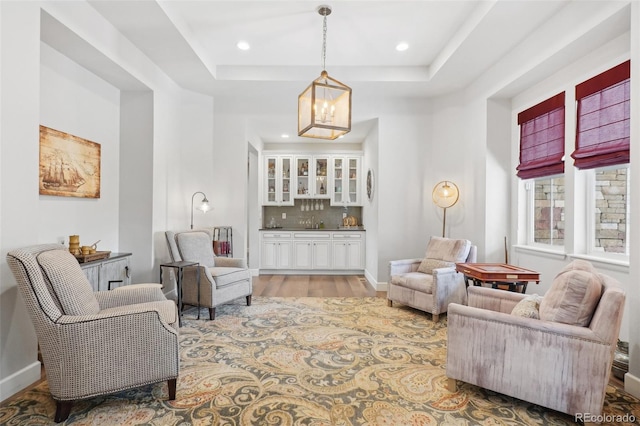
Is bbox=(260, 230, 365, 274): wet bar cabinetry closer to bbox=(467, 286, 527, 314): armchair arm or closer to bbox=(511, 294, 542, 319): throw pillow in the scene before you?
bbox=(467, 286, 527, 314): armchair arm

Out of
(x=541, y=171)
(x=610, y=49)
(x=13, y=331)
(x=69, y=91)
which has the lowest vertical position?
(x=13, y=331)

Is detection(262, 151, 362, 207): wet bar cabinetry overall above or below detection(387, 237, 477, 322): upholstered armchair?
above

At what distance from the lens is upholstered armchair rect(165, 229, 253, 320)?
364cm

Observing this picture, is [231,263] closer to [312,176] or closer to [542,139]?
[312,176]

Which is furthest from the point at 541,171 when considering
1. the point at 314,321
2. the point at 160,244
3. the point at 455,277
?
the point at 160,244

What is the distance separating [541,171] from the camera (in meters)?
3.68

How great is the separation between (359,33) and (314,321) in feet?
10.4

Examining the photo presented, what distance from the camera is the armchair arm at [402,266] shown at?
13.6ft

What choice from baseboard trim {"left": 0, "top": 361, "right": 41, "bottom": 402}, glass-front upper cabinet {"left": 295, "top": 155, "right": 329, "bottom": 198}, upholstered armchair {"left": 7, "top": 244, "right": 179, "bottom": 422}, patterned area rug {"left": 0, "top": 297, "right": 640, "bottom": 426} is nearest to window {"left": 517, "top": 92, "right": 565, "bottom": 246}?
patterned area rug {"left": 0, "top": 297, "right": 640, "bottom": 426}

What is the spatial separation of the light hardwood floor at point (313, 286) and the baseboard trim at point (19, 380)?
2632mm

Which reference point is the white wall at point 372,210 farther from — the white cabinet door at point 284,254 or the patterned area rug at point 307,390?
the patterned area rug at point 307,390

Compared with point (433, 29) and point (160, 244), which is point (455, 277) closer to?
point (433, 29)

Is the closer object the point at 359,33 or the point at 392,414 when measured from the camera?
the point at 392,414

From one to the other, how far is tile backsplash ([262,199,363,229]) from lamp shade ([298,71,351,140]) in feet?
13.2
